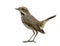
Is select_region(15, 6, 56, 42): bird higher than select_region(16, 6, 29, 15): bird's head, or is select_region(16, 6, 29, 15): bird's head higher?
select_region(16, 6, 29, 15): bird's head

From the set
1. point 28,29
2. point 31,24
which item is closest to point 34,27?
point 31,24

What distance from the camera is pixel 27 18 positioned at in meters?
5.93

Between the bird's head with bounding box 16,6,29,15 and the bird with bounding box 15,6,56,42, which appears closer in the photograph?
the bird with bounding box 15,6,56,42

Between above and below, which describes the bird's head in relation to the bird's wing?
above

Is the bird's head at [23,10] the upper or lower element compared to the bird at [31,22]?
upper

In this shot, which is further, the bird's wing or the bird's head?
the bird's head

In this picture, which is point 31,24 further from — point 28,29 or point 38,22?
point 28,29

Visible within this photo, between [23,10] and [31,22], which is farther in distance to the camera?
[23,10]

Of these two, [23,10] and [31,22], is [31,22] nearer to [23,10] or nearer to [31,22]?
[31,22]

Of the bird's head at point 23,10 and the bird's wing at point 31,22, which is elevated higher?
the bird's head at point 23,10

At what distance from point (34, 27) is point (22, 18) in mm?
257

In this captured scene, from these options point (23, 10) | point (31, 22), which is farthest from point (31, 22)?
A: point (23, 10)

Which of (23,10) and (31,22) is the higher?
(23,10)

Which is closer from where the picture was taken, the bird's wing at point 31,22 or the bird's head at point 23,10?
the bird's wing at point 31,22
